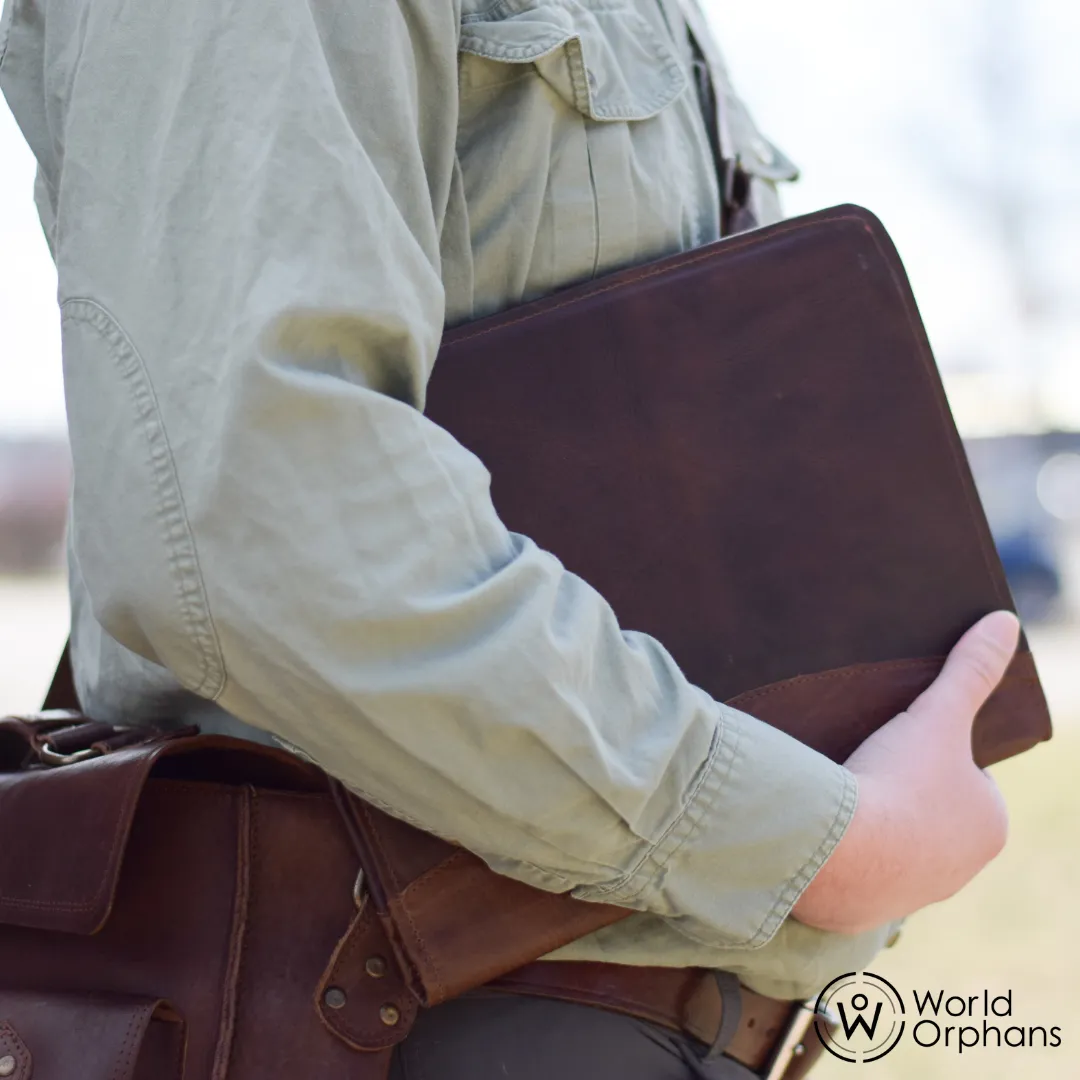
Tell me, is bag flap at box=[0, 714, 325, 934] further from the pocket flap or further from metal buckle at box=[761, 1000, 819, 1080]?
the pocket flap

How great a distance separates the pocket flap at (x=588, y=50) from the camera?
0.93 metres

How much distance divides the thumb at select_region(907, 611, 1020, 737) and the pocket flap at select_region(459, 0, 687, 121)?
0.55 meters

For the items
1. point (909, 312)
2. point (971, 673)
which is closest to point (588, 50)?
point (909, 312)

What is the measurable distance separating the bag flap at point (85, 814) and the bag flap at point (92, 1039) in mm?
58

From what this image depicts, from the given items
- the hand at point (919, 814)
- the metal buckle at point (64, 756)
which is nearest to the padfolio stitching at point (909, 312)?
the hand at point (919, 814)

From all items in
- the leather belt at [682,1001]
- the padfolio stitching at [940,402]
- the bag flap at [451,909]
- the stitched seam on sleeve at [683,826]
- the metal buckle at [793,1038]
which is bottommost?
the metal buckle at [793,1038]

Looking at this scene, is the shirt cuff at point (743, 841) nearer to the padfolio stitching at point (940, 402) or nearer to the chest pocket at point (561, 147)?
the padfolio stitching at point (940, 402)

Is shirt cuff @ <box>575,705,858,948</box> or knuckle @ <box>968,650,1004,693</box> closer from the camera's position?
shirt cuff @ <box>575,705,858,948</box>

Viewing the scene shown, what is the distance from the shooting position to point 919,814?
93 cm

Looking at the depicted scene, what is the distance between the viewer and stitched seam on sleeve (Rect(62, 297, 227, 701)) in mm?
735

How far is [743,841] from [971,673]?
0.31m

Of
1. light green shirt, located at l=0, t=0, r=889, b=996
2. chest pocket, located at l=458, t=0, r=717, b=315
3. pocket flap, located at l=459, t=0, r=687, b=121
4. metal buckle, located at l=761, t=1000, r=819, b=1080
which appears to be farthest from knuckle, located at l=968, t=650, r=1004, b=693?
pocket flap, located at l=459, t=0, r=687, b=121

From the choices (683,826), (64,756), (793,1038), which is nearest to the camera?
(683,826)

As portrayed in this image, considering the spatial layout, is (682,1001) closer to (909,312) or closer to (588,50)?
(909,312)
